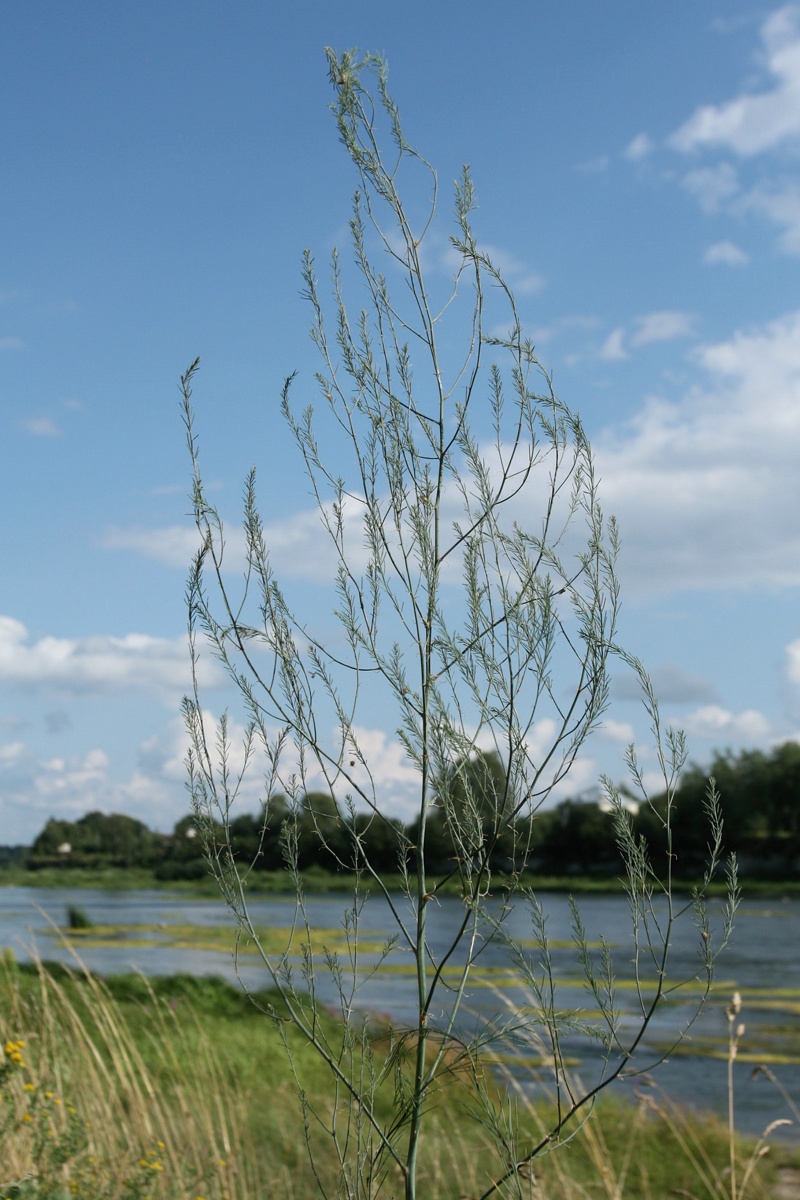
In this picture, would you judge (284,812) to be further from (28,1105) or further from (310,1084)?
(310,1084)

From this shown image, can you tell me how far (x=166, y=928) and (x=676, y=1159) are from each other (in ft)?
81.4

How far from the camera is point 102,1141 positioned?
4188mm

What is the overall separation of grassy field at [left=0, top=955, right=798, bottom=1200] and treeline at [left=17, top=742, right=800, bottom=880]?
0.36 metres

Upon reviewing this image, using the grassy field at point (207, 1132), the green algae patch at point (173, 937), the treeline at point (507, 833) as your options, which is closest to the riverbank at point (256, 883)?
the treeline at point (507, 833)

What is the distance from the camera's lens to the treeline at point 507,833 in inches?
73.8

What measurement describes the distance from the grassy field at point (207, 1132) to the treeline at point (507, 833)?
14.3 inches

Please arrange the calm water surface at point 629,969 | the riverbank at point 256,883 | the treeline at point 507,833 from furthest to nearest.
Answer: the riverbank at point 256,883, the calm water surface at point 629,969, the treeline at point 507,833

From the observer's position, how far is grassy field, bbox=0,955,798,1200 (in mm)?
3473

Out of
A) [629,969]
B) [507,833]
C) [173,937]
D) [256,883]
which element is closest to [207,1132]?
[507,833]

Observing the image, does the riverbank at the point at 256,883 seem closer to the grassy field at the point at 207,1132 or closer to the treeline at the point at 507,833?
the treeline at the point at 507,833

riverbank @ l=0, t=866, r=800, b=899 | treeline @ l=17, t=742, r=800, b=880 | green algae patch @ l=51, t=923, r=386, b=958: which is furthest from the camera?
riverbank @ l=0, t=866, r=800, b=899

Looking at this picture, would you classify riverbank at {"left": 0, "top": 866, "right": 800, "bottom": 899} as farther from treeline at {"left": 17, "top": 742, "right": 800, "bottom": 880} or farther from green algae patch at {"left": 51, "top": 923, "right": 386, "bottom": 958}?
green algae patch at {"left": 51, "top": 923, "right": 386, "bottom": 958}

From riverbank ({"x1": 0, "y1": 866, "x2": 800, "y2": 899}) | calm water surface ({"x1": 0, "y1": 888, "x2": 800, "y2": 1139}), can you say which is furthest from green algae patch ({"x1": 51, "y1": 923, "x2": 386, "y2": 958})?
riverbank ({"x1": 0, "y1": 866, "x2": 800, "y2": 899})

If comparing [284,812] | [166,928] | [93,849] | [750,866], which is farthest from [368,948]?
[93,849]
